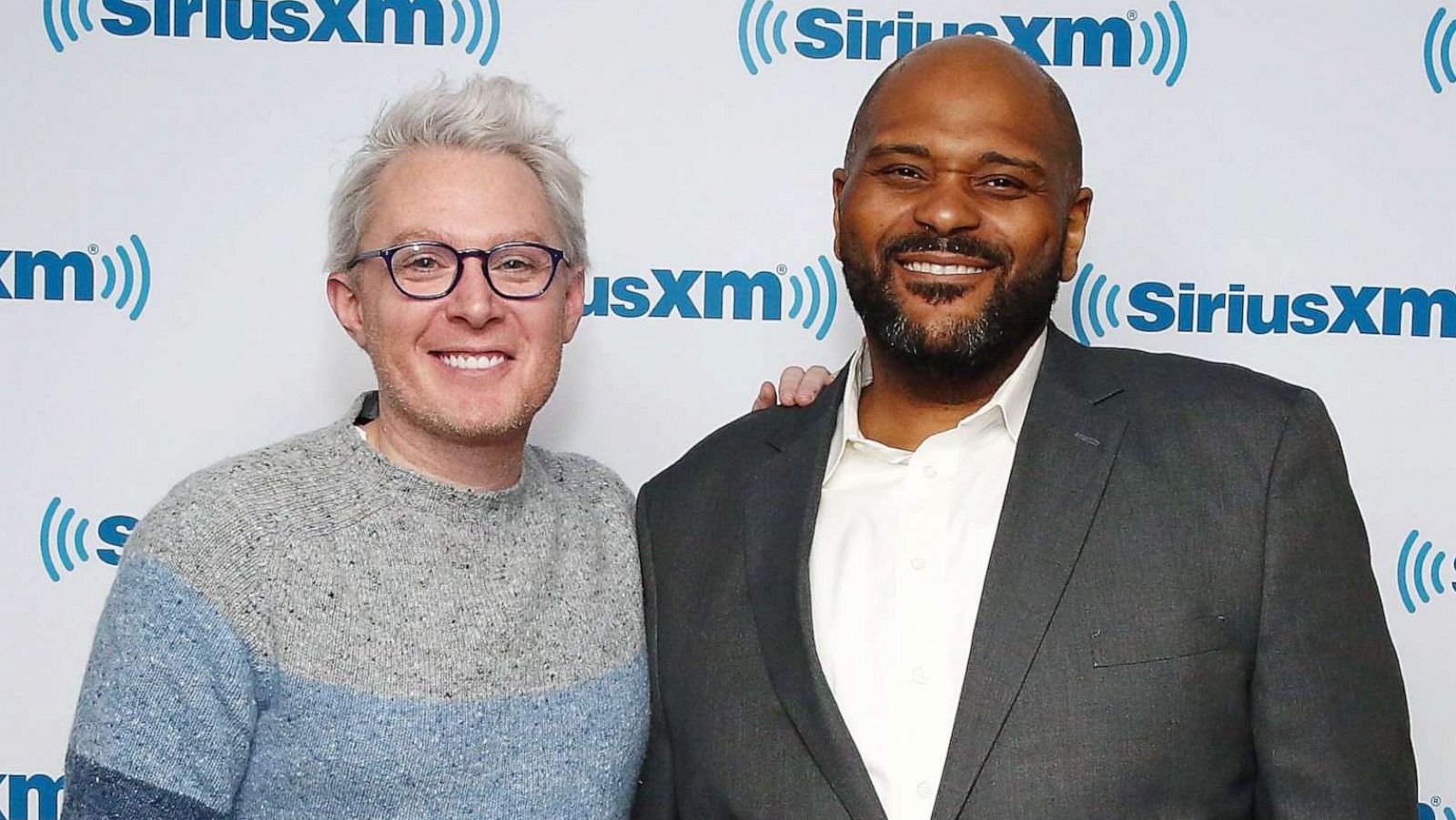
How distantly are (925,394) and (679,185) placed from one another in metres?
0.78

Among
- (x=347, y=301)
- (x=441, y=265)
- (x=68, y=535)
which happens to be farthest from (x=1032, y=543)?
(x=68, y=535)

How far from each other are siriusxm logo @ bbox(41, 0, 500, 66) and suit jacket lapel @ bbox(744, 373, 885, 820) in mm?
943

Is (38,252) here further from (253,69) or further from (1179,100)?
(1179,100)

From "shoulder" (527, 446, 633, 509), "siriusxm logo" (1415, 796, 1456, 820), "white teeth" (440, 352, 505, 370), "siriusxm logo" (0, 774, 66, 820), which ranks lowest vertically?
"siriusxm logo" (0, 774, 66, 820)

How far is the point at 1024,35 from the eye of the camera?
7.43 feet

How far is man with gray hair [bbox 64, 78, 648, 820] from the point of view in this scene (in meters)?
1.40

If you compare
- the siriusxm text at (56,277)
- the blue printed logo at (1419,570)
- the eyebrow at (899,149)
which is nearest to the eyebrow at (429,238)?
the eyebrow at (899,149)

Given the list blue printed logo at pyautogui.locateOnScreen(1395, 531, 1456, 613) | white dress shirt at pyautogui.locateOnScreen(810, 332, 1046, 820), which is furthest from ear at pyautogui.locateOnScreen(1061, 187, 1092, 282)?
blue printed logo at pyautogui.locateOnScreen(1395, 531, 1456, 613)

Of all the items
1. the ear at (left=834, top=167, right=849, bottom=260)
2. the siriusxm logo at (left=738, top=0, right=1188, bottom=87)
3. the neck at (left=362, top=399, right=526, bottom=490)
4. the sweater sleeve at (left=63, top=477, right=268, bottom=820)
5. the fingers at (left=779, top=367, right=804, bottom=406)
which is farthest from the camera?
the siriusxm logo at (left=738, top=0, right=1188, bottom=87)

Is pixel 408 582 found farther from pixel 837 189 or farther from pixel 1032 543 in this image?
pixel 837 189

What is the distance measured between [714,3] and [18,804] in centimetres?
181

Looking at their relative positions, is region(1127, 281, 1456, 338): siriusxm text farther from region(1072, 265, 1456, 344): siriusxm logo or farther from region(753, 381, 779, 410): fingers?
region(753, 381, 779, 410): fingers

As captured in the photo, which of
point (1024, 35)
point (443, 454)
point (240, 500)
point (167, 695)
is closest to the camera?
point (167, 695)

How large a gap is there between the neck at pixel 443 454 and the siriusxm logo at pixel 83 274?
34.9 inches
